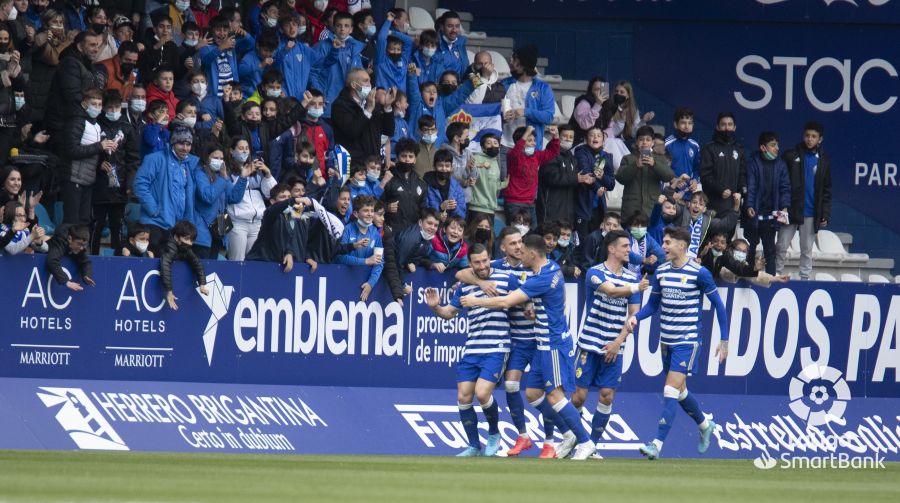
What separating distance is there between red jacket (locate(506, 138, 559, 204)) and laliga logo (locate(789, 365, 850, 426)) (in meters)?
3.91

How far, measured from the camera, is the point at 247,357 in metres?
17.8

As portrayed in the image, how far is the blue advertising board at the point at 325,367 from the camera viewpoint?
16656mm

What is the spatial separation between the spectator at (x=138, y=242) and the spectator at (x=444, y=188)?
3452 mm

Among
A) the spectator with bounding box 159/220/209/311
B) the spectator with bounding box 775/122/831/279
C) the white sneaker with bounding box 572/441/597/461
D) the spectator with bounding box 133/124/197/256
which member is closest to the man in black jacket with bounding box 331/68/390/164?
the spectator with bounding box 133/124/197/256

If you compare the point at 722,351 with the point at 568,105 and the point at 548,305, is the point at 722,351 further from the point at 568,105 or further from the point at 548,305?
the point at 568,105

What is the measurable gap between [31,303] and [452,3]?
983 cm

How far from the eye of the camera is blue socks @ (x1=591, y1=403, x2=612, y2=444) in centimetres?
1633

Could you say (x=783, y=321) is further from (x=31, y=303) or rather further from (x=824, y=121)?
(x=31, y=303)

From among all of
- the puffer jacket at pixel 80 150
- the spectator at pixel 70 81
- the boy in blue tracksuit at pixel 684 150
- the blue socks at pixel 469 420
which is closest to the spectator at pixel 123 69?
the spectator at pixel 70 81

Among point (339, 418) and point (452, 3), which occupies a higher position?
point (452, 3)

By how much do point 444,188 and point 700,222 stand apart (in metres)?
3.23

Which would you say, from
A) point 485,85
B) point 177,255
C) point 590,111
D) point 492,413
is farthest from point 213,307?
point 590,111

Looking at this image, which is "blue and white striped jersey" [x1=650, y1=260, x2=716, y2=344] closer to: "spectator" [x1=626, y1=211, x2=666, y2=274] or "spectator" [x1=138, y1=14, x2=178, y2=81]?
"spectator" [x1=626, y1=211, x2=666, y2=274]

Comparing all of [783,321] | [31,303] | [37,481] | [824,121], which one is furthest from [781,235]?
[37,481]
